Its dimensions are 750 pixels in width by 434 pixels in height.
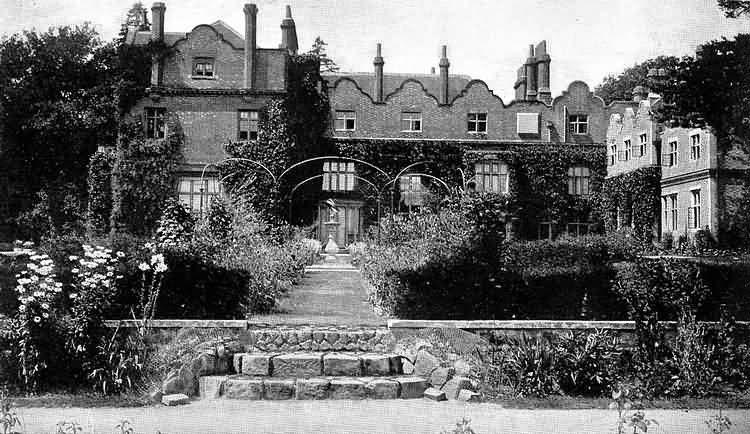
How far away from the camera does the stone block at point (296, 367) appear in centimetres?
784

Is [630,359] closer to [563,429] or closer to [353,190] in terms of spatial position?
[563,429]

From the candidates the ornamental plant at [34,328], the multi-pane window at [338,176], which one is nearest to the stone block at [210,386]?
the ornamental plant at [34,328]

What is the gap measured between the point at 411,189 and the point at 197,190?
16.2 meters

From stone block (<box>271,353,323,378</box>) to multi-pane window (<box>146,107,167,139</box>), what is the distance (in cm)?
917

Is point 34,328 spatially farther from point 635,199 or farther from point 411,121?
point 411,121

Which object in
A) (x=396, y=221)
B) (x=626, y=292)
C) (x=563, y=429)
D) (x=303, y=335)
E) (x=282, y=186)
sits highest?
(x=282, y=186)

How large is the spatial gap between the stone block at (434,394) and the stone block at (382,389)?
343mm

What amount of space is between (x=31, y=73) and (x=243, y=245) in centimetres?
480

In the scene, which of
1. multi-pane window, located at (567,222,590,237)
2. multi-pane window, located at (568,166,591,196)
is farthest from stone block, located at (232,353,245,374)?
multi-pane window, located at (568,166,591,196)

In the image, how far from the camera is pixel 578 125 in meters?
30.5

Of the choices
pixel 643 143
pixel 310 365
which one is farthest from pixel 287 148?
pixel 310 365

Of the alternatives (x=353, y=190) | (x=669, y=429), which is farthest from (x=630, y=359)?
(x=353, y=190)

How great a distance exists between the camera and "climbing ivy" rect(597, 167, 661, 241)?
1483 cm

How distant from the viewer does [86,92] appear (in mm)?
13492
